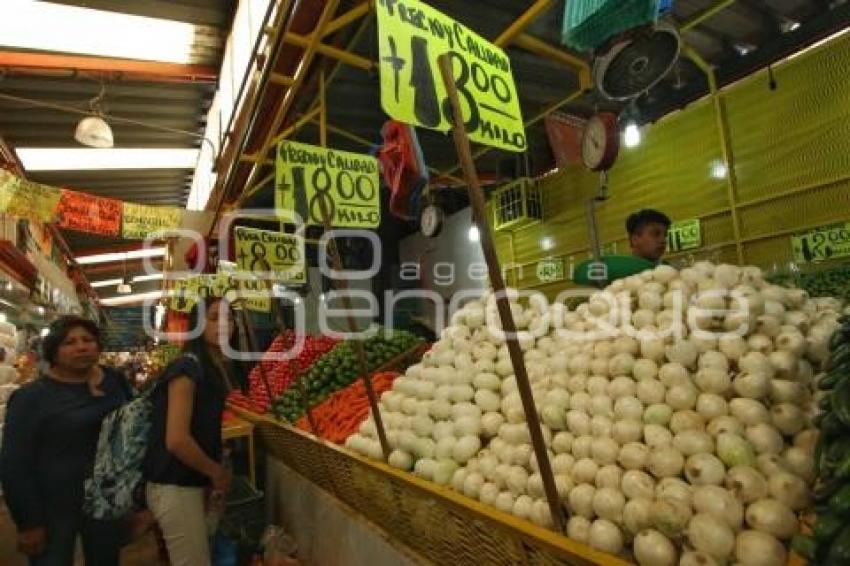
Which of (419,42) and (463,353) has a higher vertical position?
(419,42)

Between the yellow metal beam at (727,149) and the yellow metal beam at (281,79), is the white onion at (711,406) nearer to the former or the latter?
the yellow metal beam at (281,79)

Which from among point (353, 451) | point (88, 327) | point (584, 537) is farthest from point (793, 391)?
point (88, 327)

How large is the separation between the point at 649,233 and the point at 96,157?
315 inches

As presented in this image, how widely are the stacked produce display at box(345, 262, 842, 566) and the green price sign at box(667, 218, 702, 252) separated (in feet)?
13.2

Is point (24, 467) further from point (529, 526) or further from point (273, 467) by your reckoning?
point (529, 526)

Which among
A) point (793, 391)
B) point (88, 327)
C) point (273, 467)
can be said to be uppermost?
point (88, 327)

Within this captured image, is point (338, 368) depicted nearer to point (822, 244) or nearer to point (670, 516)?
point (670, 516)

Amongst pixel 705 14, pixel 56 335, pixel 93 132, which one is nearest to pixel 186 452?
pixel 56 335

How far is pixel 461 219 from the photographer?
37.5 feet

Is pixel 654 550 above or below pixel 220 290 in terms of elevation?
below

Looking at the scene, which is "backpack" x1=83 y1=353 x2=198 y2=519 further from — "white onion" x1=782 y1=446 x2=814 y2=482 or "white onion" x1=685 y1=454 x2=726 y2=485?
"white onion" x1=782 y1=446 x2=814 y2=482

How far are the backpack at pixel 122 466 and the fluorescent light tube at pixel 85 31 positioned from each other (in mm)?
3883

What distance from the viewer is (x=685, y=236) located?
6324 mm

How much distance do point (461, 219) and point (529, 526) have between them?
9941 mm
